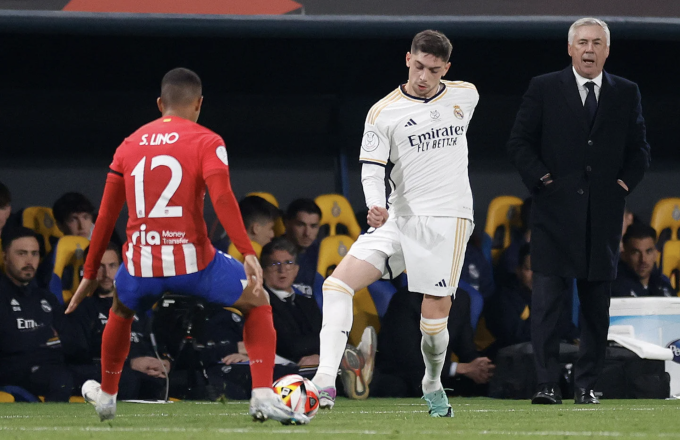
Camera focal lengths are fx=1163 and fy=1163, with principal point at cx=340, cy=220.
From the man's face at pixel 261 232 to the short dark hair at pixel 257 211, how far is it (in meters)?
0.03

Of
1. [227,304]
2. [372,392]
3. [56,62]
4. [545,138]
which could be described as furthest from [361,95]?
[227,304]

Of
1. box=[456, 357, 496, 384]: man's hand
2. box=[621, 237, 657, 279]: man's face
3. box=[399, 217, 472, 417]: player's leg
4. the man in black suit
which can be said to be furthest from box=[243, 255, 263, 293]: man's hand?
box=[621, 237, 657, 279]: man's face

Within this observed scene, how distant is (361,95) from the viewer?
33.6 feet

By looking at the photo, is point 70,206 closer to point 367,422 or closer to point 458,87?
A: point 458,87

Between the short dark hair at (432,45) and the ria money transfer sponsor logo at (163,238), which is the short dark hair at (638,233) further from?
the ria money transfer sponsor logo at (163,238)

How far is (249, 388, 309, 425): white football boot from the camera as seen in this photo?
4469 mm

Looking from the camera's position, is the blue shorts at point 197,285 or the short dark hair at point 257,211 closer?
the blue shorts at point 197,285

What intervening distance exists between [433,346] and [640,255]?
11.9ft

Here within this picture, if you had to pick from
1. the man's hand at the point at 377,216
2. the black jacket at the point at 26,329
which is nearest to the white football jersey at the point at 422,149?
the man's hand at the point at 377,216

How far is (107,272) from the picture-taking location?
772 centimetres

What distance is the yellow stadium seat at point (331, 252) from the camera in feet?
27.1

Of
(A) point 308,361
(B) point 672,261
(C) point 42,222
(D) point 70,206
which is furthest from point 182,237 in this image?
(B) point 672,261

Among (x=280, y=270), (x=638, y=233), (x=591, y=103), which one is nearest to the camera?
(x=591, y=103)

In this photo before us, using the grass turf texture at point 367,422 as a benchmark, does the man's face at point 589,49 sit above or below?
above
